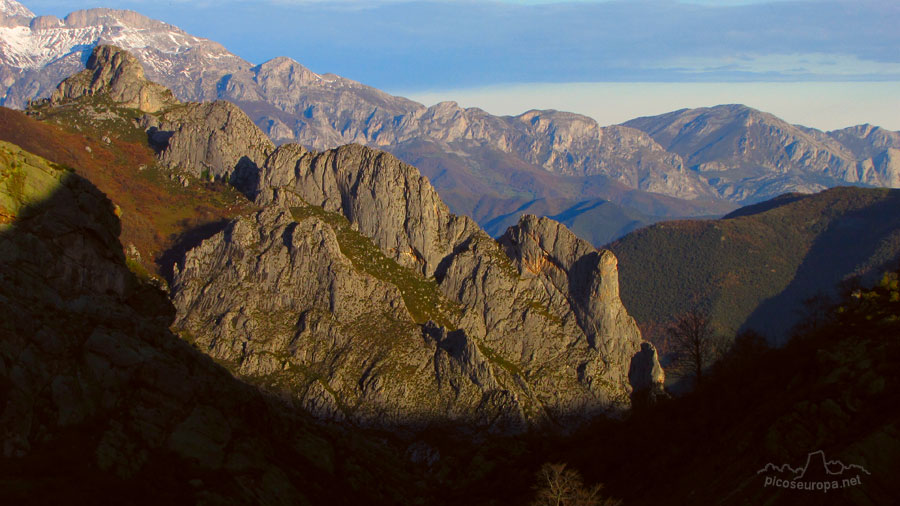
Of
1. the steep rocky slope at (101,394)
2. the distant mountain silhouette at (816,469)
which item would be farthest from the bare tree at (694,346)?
the steep rocky slope at (101,394)

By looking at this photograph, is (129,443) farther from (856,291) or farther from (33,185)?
(856,291)

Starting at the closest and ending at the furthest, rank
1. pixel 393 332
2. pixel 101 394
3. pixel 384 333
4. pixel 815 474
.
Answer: pixel 815 474
pixel 101 394
pixel 384 333
pixel 393 332

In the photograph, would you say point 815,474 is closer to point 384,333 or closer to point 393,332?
point 393,332

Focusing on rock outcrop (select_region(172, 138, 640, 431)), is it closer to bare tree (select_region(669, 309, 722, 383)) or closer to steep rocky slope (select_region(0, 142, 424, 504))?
bare tree (select_region(669, 309, 722, 383))

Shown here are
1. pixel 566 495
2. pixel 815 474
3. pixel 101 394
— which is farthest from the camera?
pixel 566 495

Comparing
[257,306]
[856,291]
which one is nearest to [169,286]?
[257,306]

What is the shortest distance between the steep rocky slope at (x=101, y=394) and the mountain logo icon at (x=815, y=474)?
1647 inches

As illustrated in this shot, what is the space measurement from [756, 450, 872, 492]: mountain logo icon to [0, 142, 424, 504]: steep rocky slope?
41.8m

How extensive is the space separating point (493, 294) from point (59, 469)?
147 meters

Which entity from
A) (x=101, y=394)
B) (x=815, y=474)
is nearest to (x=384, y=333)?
(x=101, y=394)

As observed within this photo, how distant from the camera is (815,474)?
5462 cm

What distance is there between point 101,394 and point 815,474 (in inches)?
2195

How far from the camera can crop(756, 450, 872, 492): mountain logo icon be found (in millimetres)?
52438

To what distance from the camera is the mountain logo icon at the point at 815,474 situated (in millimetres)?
52438
